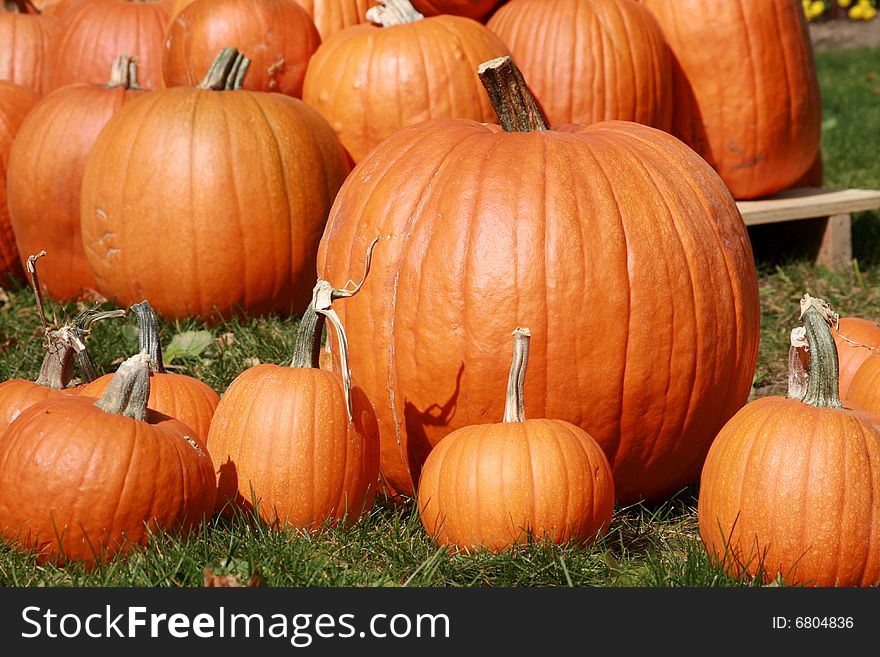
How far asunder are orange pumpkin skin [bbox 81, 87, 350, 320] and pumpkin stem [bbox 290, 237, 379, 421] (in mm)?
1454

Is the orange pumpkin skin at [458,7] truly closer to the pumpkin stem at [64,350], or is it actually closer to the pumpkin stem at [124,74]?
the pumpkin stem at [124,74]

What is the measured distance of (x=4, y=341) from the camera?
411 cm

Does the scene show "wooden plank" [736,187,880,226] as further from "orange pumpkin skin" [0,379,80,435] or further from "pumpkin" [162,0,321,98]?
"orange pumpkin skin" [0,379,80,435]

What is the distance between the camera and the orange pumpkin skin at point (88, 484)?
2373mm

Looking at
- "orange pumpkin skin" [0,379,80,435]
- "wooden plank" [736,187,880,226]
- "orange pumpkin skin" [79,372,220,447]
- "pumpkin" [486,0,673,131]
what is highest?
"pumpkin" [486,0,673,131]

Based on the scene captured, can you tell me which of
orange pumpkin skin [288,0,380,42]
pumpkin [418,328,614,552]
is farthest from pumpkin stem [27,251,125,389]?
orange pumpkin skin [288,0,380,42]

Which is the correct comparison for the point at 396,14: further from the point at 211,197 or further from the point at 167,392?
the point at 167,392

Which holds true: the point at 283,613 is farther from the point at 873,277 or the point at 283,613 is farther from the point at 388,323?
the point at 873,277

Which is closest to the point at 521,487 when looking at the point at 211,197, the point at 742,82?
the point at 211,197

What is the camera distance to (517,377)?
8.20 feet

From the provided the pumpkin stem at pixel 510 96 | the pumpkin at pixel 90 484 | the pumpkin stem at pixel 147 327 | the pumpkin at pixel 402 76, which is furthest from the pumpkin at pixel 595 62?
the pumpkin at pixel 90 484

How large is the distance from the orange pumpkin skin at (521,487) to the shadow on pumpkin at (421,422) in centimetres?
21

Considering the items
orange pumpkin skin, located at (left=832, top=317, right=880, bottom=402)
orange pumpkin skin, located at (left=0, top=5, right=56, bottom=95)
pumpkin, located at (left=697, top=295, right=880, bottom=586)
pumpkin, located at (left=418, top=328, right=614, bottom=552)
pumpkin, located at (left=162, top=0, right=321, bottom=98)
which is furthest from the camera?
orange pumpkin skin, located at (left=0, top=5, right=56, bottom=95)

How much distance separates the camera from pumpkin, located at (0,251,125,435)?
2799 millimetres
